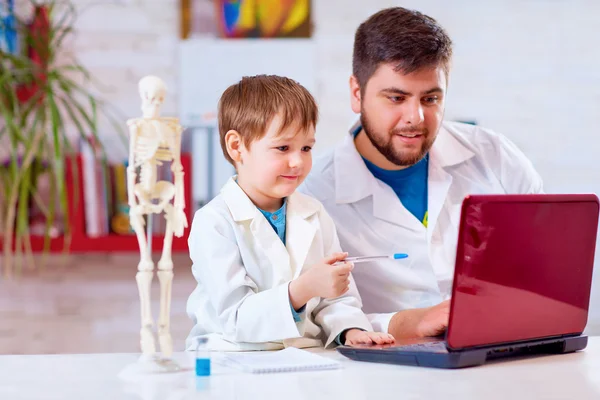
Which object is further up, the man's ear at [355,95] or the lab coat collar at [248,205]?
the man's ear at [355,95]

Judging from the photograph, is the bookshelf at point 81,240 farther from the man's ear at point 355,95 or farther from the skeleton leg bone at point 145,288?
the skeleton leg bone at point 145,288

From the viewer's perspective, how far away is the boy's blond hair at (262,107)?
129 centimetres

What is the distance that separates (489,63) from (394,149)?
2422mm

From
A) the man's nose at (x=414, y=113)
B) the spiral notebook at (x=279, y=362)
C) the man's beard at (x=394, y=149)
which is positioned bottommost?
the spiral notebook at (x=279, y=362)

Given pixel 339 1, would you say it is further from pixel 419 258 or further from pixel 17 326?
pixel 419 258

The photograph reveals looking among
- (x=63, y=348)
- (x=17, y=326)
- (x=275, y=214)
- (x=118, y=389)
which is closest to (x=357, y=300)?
(x=275, y=214)

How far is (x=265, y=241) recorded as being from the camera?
126cm

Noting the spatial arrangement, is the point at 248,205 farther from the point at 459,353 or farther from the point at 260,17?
the point at 260,17

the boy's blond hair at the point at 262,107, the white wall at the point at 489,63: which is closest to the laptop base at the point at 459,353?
the boy's blond hair at the point at 262,107

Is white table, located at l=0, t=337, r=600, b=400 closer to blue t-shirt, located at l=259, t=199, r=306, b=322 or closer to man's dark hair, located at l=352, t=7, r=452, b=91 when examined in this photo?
blue t-shirt, located at l=259, t=199, r=306, b=322

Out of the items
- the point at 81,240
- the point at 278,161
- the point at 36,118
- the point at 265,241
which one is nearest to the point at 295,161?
the point at 278,161

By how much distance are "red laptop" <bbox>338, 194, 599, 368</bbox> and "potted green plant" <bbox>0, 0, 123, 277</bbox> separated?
230 cm

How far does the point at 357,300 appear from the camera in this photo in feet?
4.46

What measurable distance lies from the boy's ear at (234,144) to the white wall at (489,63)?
251cm
